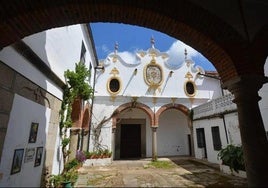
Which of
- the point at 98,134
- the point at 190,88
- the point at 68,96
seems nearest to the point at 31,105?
the point at 68,96

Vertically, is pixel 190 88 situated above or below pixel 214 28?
above

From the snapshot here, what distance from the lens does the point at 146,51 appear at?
12961 mm

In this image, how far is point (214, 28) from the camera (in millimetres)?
2783

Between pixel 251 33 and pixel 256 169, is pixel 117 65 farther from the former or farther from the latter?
pixel 256 169

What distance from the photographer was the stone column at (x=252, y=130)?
2305 millimetres

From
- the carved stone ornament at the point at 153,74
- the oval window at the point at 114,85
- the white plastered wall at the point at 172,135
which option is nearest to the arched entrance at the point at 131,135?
the white plastered wall at the point at 172,135

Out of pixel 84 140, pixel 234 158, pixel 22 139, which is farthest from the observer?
pixel 84 140

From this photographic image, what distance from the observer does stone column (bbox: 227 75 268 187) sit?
7.56 feet

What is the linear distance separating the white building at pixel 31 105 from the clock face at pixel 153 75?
24.0 ft

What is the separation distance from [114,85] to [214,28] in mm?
9879

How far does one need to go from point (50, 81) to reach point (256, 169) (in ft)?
16.5

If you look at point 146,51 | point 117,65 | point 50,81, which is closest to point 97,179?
point 50,81

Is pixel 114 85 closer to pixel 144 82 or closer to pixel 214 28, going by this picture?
pixel 144 82

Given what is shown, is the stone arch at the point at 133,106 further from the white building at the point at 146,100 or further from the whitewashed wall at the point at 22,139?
the whitewashed wall at the point at 22,139
